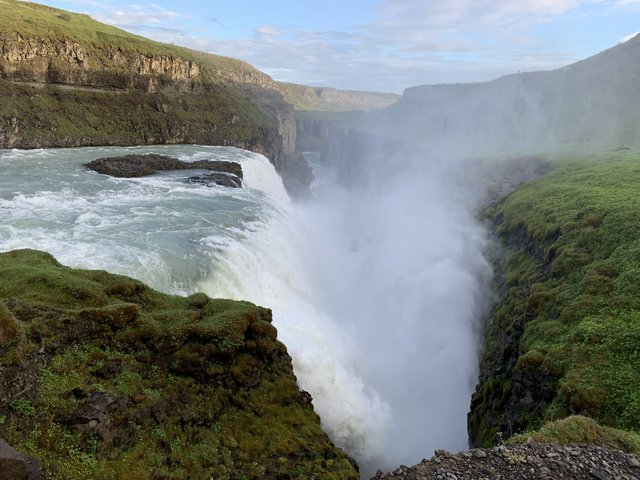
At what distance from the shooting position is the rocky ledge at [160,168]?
49.8m

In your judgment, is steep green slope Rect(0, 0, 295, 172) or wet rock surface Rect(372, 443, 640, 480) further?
steep green slope Rect(0, 0, 295, 172)

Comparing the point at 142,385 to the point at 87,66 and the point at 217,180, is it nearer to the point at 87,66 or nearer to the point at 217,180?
the point at 217,180

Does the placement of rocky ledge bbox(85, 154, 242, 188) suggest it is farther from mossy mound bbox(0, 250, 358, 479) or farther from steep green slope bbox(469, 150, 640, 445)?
mossy mound bbox(0, 250, 358, 479)

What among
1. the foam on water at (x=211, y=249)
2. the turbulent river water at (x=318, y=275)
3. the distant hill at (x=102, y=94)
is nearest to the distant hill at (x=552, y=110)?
the turbulent river water at (x=318, y=275)

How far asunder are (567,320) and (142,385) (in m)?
17.8

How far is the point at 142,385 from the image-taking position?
41.9 ft

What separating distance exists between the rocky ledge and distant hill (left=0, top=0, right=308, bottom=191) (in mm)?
21666

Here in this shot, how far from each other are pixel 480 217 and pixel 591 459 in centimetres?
4085

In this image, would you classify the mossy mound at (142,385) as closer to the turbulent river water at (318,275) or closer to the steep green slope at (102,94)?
the turbulent river water at (318,275)

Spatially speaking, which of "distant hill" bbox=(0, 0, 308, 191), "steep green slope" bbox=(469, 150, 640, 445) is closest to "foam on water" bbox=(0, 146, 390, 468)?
"steep green slope" bbox=(469, 150, 640, 445)

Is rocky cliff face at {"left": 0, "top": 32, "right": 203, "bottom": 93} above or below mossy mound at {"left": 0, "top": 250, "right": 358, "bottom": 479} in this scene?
above

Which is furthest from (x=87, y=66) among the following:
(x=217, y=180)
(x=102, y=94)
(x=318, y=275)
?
(x=318, y=275)

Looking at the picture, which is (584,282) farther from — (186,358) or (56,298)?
(56,298)

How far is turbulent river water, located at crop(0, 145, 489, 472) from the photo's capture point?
74.8 ft
